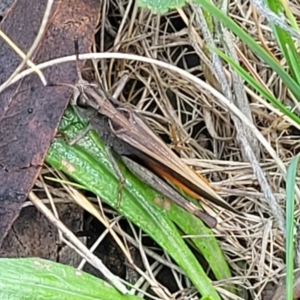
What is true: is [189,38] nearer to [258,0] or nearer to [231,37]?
[231,37]

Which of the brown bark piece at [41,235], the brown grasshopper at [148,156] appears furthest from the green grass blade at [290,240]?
the brown bark piece at [41,235]

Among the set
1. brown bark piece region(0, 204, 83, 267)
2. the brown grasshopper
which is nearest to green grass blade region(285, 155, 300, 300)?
the brown grasshopper

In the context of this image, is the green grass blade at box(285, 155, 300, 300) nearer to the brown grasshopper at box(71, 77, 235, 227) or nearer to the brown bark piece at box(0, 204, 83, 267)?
the brown grasshopper at box(71, 77, 235, 227)

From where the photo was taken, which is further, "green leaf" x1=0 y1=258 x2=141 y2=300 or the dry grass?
the dry grass

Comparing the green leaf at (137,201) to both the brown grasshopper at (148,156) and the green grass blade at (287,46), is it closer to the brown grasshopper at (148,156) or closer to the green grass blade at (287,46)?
the brown grasshopper at (148,156)

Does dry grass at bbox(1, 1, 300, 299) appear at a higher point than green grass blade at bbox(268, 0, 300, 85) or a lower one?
lower


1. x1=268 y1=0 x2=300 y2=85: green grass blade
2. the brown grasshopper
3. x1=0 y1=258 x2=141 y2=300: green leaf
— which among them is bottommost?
x1=0 y1=258 x2=141 y2=300: green leaf

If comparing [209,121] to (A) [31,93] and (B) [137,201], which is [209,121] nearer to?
(B) [137,201]

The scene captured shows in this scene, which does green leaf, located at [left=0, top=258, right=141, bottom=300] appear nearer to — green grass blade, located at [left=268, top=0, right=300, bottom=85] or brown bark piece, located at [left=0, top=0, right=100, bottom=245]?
brown bark piece, located at [left=0, top=0, right=100, bottom=245]
